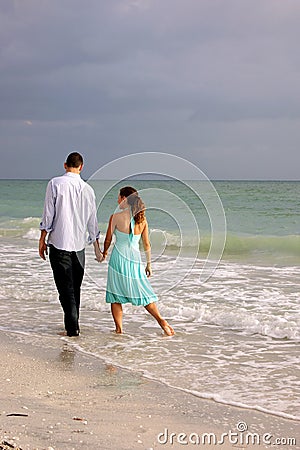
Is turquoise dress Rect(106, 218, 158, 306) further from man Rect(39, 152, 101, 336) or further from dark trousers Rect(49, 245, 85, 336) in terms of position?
dark trousers Rect(49, 245, 85, 336)

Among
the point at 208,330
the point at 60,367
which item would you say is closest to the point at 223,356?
the point at 208,330

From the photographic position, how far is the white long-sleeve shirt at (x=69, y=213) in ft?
20.5

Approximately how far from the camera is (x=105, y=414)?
4031mm

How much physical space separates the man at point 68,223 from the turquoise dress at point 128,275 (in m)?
0.24

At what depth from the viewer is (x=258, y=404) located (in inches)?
177

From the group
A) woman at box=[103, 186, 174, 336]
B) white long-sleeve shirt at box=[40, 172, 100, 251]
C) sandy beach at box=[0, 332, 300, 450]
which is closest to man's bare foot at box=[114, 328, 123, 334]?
woman at box=[103, 186, 174, 336]

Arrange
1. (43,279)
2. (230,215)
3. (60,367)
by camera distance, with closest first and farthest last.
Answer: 1. (60,367)
2. (43,279)
3. (230,215)

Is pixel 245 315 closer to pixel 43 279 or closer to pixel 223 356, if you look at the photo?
pixel 223 356

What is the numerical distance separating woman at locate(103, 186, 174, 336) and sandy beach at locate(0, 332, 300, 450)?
107 centimetres

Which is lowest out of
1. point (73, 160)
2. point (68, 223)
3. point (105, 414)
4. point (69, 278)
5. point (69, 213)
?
point (105, 414)

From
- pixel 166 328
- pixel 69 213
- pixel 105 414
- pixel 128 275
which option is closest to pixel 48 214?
pixel 69 213

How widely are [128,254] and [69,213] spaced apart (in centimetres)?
76

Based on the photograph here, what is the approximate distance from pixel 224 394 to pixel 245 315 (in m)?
2.75

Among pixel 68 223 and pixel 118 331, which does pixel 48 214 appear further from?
pixel 118 331
